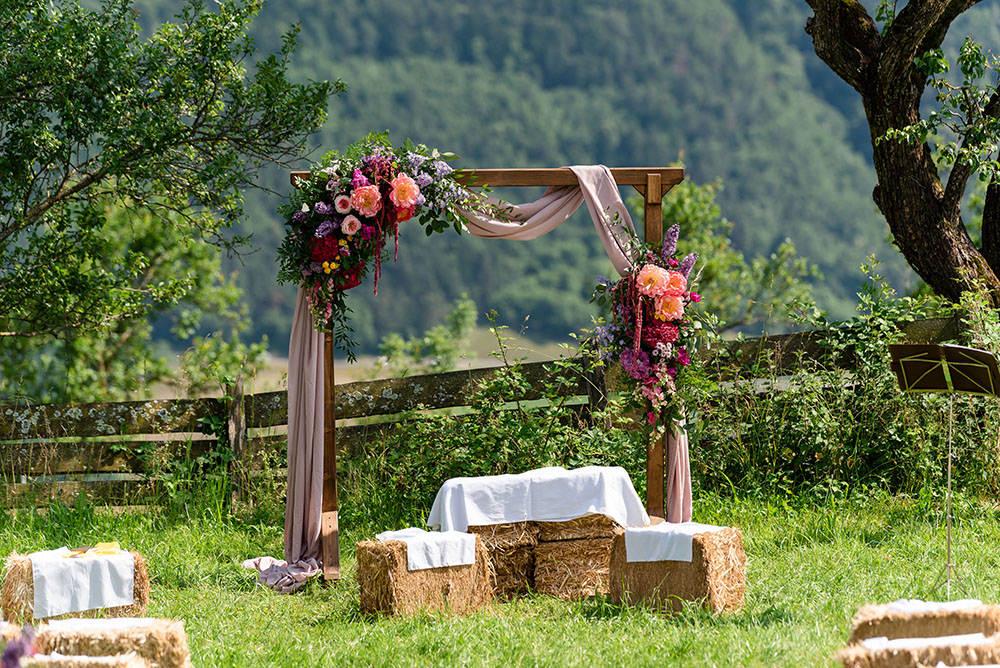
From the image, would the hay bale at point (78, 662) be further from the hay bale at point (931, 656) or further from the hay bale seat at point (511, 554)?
the hay bale seat at point (511, 554)

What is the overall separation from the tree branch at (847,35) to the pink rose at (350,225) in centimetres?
442

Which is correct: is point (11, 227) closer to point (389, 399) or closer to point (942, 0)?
point (389, 399)

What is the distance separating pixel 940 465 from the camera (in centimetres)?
717

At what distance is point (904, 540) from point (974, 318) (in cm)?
206

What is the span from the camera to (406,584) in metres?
4.81

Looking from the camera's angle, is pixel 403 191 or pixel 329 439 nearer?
pixel 403 191

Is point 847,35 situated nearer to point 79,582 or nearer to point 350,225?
point 350,225

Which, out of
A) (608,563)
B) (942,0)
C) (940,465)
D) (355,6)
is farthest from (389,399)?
(355,6)

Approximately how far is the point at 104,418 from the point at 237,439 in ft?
3.45

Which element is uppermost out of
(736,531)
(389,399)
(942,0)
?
(942,0)

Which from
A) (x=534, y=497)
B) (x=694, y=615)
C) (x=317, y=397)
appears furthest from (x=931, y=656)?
(x=317, y=397)

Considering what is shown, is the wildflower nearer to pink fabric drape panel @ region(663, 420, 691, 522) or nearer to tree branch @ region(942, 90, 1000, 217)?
pink fabric drape panel @ region(663, 420, 691, 522)

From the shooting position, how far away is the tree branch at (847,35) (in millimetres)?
8031

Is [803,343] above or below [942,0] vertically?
below
